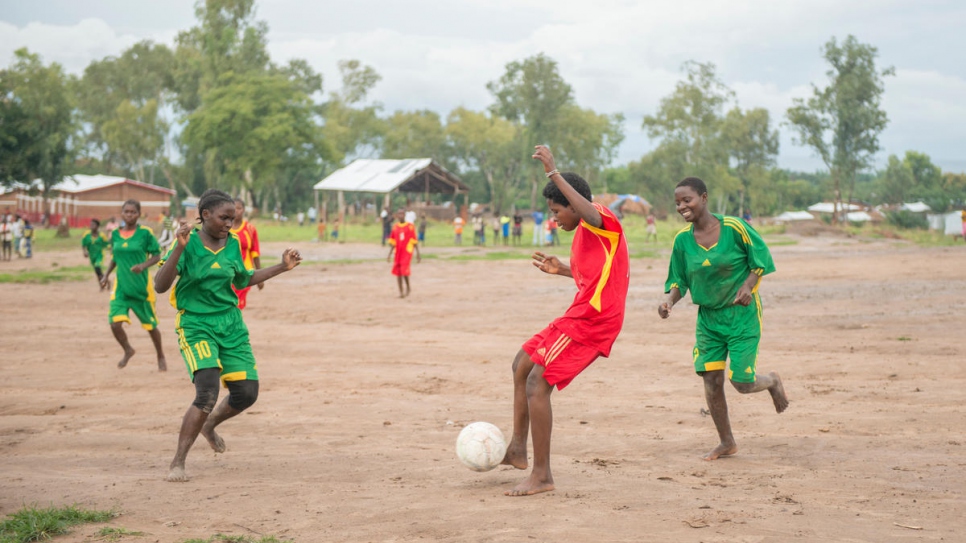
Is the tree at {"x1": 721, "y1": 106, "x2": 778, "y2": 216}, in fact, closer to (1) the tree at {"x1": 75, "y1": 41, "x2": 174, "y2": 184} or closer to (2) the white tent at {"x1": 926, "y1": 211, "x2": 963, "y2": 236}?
(2) the white tent at {"x1": 926, "y1": 211, "x2": 963, "y2": 236}

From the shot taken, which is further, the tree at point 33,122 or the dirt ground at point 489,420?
the tree at point 33,122

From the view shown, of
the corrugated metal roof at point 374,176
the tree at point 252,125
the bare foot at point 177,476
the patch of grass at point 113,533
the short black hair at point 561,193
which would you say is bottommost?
the bare foot at point 177,476

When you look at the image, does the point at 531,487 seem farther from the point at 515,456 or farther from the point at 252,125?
the point at 252,125

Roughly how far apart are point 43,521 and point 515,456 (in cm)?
268

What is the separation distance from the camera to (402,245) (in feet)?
63.4

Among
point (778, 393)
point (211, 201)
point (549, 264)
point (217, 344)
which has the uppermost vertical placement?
point (211, 201)

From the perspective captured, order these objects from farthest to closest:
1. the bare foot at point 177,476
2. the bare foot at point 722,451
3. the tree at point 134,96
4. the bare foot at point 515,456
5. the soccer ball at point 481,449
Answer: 1. the tree at point 134,96
2. the bare foot at point 722,451
3. the bare foot at point 177,476
4. the bare foot at point 515,456
5. the soccer ball at point 481,449

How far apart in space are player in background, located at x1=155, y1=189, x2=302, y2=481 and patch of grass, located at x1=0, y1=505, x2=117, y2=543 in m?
0.99

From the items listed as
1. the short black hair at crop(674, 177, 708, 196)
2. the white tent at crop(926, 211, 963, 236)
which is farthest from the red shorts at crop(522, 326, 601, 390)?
the white tent at crop(926, 211, 963, 236)

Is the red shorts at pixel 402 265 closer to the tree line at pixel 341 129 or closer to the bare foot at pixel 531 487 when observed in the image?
the bare foot at pixel 531 487

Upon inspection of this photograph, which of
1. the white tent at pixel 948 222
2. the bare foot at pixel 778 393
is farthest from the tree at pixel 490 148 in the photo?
the bare foot at pixel 778 393

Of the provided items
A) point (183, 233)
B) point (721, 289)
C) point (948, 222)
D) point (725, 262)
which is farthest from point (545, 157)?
point (948, 222)

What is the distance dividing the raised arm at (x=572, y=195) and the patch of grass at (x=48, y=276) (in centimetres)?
2117

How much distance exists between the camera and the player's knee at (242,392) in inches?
255
